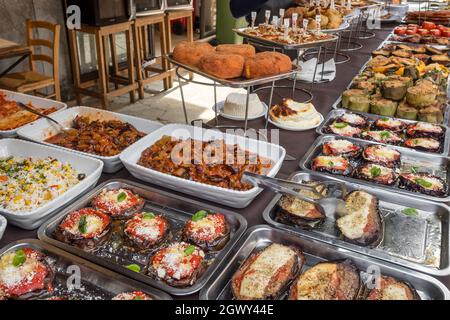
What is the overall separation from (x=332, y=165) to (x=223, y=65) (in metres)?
0.60

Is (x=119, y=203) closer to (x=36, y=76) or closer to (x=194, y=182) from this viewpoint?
(x=194, y=182)

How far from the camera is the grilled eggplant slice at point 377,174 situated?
1.52 meters

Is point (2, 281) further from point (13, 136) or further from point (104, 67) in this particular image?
point (104, 67)

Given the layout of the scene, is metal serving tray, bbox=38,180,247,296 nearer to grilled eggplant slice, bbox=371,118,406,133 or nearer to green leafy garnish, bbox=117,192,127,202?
green leafy garnish, bbox=117,192,127,202

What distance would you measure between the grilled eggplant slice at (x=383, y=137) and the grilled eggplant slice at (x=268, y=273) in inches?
36.2

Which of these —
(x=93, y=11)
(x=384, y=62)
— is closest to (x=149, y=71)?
(x=93, y=11)

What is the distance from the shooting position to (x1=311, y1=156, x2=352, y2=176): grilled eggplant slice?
5.20 feet

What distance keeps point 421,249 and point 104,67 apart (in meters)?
4.26

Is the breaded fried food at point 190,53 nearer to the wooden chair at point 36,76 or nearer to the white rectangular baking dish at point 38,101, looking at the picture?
the white rectangular baking dish at point 38,101

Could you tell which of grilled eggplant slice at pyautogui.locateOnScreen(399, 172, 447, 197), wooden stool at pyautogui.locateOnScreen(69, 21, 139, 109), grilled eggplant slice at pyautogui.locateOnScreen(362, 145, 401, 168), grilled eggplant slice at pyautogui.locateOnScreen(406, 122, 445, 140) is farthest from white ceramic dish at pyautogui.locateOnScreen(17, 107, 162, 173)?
wooden stool at pyautogui.locateOnScreen(69, 21, 139, 109)

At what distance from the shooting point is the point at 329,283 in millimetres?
1043

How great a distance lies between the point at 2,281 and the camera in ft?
3.38

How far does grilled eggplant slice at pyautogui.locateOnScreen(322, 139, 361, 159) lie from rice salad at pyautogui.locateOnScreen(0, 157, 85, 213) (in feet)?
3.36

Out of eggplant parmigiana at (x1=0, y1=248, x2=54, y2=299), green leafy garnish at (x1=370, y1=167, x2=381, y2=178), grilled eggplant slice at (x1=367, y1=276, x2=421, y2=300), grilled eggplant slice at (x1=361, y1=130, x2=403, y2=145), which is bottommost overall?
grilled eggplant slice at (x1=367, y1=276, x2=421, y2=300)
